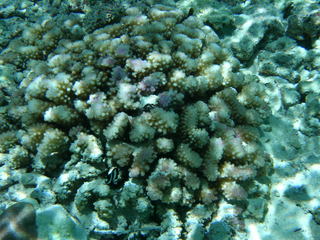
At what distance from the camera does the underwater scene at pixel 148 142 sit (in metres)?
3.00

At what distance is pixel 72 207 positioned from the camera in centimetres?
309

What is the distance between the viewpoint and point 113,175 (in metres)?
2.94

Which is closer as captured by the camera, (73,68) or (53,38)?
(73,68)

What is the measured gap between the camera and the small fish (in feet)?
9.65

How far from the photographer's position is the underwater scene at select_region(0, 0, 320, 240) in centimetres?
300

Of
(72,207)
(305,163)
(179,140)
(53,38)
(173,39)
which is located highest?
(173,39)

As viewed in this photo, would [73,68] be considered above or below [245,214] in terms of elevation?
above

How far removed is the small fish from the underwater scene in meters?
0.01

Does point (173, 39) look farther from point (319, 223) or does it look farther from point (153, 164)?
point (319, 223)

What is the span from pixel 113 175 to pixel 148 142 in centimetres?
56

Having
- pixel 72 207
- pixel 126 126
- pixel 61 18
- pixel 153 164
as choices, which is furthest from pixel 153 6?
pixel 72 207

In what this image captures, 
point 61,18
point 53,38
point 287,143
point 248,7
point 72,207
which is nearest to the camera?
point 72,207

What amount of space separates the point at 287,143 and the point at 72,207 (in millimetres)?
3143

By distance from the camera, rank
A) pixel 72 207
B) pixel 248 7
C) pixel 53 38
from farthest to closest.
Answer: pixel 248 7 < pixel 53 38 < pixel 72 207
